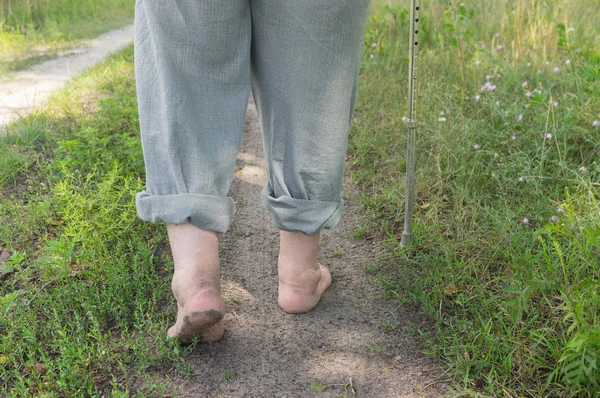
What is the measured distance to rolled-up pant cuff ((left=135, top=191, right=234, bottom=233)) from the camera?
1590 millimetres

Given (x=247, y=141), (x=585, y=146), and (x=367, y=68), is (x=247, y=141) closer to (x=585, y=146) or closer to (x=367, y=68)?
(x=367, y=68)

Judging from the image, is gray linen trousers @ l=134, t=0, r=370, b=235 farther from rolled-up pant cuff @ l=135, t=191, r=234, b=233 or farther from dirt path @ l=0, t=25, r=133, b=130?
dirt path @ l=0, t=25, r=133, b=130

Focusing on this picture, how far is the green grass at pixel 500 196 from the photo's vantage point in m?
1.62

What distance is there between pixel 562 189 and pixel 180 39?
1.68m

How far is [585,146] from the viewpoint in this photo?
2615mm

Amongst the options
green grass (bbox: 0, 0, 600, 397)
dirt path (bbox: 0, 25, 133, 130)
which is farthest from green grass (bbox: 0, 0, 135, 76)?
green grass (bbox: 0, 0, 600, 397)

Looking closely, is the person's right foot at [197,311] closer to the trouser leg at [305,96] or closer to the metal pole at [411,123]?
the trouser leg at [305,96]

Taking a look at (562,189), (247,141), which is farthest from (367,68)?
(562,189)

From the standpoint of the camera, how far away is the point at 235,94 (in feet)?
5.23

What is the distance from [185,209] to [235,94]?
0.34 meters

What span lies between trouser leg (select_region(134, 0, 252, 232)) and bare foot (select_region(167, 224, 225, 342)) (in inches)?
1.6

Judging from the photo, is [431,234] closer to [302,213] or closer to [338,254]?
[338,254]

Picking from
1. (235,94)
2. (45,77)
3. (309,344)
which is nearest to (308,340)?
(309,344)

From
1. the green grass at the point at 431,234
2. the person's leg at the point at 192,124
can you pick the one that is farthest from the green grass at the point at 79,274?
the person's leg at the point at 192,124
